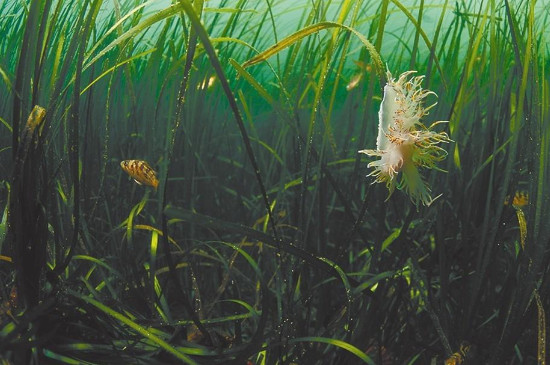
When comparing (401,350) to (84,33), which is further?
(401,350)

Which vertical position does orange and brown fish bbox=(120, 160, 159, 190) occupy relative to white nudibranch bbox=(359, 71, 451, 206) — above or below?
below

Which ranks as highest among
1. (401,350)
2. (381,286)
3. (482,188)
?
(482,188)

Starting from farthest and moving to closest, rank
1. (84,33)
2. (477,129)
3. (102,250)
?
(477,129) → (102,250) → (84,33)

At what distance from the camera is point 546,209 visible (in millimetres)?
726

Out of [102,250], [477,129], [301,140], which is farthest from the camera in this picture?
[477,129]

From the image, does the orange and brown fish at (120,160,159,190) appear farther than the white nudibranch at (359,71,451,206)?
Yes

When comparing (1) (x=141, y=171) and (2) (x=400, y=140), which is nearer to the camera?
(2) (x=400, y=140)

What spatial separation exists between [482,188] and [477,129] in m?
0.21

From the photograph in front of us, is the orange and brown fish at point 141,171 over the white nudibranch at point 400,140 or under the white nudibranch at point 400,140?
under

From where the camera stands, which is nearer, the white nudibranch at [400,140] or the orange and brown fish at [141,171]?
the white nudibranch at [400,140]

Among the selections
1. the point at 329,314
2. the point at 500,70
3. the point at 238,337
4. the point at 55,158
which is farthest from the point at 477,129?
the point at 55,158

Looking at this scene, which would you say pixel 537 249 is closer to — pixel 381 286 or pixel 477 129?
pixel 381 286

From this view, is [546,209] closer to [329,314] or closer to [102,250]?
[329,314]

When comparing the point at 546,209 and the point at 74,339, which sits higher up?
the point at 546,209
